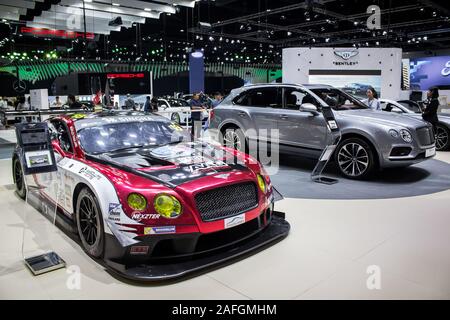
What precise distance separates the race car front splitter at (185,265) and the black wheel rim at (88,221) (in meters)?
0.29

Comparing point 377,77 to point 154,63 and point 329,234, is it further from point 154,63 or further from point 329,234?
point 154,63

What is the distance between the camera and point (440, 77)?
19.1 m

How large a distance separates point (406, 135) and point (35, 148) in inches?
201

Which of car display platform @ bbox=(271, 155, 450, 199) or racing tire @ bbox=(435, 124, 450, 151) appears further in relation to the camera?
racing tire @ bbox=(435, 124, 450, 151)

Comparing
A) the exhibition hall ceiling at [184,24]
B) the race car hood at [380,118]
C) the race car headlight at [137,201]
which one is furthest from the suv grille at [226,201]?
the exhibition hall ceiling at [184,24]

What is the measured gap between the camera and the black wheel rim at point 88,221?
333 cm

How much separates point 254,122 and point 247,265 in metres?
4.40

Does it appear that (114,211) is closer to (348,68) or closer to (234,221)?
(234,221)

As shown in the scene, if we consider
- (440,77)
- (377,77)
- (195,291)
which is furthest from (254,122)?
(440,77)

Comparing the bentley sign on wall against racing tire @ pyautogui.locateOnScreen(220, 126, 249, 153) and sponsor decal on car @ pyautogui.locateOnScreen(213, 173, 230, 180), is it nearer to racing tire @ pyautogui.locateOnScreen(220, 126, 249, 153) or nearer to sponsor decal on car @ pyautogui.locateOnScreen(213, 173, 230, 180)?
racing tire @ pyautogui.locateOnScreen(220, 126, 249, 153)

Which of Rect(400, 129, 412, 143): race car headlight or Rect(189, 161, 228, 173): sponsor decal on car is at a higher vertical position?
Rect(400, 129, 412, 143): race car headlight

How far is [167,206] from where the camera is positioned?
120 inches

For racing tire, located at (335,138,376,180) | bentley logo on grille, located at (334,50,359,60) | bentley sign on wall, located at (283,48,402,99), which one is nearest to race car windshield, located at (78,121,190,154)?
racing tire, located at (335,138,376,180)

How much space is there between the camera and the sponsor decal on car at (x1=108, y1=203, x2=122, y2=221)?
3.02 metres
